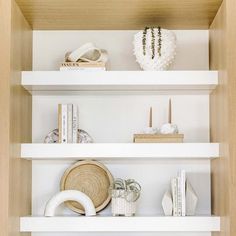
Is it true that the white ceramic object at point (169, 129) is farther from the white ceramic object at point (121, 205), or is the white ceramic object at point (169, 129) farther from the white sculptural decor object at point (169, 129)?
the white ceramic object at point (121, 205)

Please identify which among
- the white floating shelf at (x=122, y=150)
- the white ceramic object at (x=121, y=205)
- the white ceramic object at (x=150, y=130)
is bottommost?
the white ceramic object at (x=121, y=205)

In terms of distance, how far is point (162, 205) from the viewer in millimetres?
2666

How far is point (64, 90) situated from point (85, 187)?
0.47 meters

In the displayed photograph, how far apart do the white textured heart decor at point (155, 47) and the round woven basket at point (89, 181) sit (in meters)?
0.53

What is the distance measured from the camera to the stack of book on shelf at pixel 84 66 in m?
2.63

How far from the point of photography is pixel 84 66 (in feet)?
8.66

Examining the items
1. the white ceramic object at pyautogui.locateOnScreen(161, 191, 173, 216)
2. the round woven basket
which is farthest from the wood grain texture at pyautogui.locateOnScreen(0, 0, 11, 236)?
the white ceramic object at pyautogui.locateOnScreen(161, 191, 173, 216)

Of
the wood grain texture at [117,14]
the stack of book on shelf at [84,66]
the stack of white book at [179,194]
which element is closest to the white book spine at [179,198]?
the stack of white book at [179,194]

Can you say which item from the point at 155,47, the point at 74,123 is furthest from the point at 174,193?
the point at 155,47

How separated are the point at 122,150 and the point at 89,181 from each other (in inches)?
13.6

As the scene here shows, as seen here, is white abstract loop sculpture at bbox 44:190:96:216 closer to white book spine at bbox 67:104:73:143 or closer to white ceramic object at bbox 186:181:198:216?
white book spine at bbox 67:104:73:143

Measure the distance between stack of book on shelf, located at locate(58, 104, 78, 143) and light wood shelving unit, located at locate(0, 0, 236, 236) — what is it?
0.09 meters

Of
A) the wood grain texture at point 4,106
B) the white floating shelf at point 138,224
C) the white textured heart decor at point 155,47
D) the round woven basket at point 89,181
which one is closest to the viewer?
the wood grain texture at point 4,106

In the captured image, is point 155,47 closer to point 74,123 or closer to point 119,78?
point 119,78
